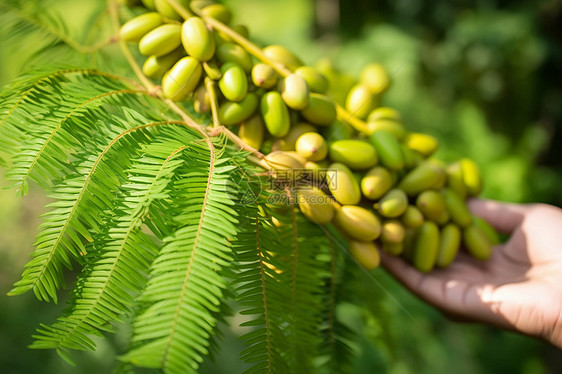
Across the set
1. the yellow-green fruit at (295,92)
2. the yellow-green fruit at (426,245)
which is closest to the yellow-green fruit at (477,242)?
the yellow-green fruit at (426,245)

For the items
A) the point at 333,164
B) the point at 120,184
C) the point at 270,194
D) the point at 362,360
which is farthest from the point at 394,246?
the point at 362,360

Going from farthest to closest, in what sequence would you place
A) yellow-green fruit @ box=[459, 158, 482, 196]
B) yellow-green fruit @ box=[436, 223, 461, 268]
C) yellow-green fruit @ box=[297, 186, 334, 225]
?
1. yellow-green fruit @ box=[459, 158, 482, 196]
2. yellow-green fruit @ box=[436, 223, 461, 268]
3. yellow-green fruit @ box=[297, 186, 334, 225]

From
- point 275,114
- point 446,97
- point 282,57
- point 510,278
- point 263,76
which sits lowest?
point 510,278

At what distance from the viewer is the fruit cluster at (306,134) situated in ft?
3.27

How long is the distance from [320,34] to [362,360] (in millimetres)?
2022

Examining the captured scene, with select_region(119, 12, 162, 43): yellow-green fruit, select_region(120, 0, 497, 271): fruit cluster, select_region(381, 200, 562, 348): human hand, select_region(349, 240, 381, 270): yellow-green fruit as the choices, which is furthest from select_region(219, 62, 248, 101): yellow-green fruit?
select_region(381, 200, 562, 348): human hand

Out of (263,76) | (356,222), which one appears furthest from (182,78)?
(356,222)

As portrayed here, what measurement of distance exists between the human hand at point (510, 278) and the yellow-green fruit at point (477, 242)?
67 millimetres

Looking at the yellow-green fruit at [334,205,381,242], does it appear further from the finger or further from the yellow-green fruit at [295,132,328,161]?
the finger

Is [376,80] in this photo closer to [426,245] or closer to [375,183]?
[375,183]

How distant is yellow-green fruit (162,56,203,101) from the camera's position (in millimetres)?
986

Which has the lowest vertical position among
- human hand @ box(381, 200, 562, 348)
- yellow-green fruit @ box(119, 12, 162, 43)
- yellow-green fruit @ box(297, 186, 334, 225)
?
human hand @ box(381, 200, 562, 348)

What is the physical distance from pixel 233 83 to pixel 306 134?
24 centimetres

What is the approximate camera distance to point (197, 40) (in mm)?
985
